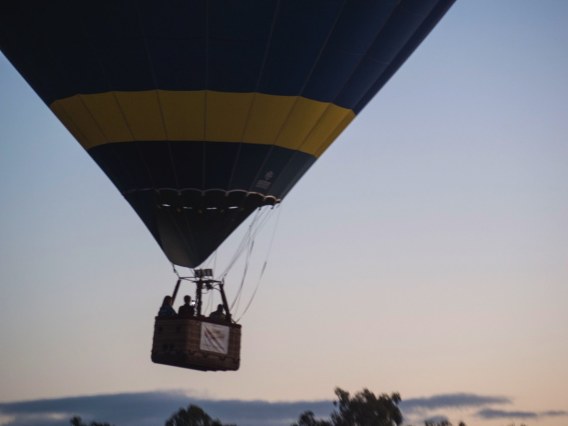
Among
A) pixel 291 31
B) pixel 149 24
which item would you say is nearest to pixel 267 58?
pixel 291 31

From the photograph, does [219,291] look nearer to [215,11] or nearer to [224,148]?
[224,148]

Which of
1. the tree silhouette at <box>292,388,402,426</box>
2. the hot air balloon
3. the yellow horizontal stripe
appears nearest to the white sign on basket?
the hot air balloon

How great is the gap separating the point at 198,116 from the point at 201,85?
492 mm

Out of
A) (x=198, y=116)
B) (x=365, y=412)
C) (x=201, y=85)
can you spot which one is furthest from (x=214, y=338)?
(x=365, y=412)

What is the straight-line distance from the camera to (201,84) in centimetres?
1783

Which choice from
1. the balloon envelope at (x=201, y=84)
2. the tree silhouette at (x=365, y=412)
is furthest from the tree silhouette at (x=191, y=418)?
the balloon envelope at (x=201, y=84)

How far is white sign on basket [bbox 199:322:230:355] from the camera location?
17.1 meters

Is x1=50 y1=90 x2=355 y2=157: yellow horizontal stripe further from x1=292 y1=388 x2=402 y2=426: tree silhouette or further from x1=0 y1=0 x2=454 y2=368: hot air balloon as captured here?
x1=292 y1=388 x2=402 y2=426: tree silhouette

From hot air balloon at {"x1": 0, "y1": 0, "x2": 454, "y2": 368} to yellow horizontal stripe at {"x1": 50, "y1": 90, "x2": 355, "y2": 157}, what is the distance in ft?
0.07

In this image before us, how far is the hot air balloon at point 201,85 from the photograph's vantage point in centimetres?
1762

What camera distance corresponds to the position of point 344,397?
5847cm

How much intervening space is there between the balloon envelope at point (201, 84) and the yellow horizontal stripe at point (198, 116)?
0.02 m

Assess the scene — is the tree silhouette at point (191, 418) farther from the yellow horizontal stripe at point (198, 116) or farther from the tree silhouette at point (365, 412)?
→ the yellow horizontal stripe at point (198, 116)

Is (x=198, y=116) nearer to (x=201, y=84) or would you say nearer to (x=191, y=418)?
(x=201, y=84)
